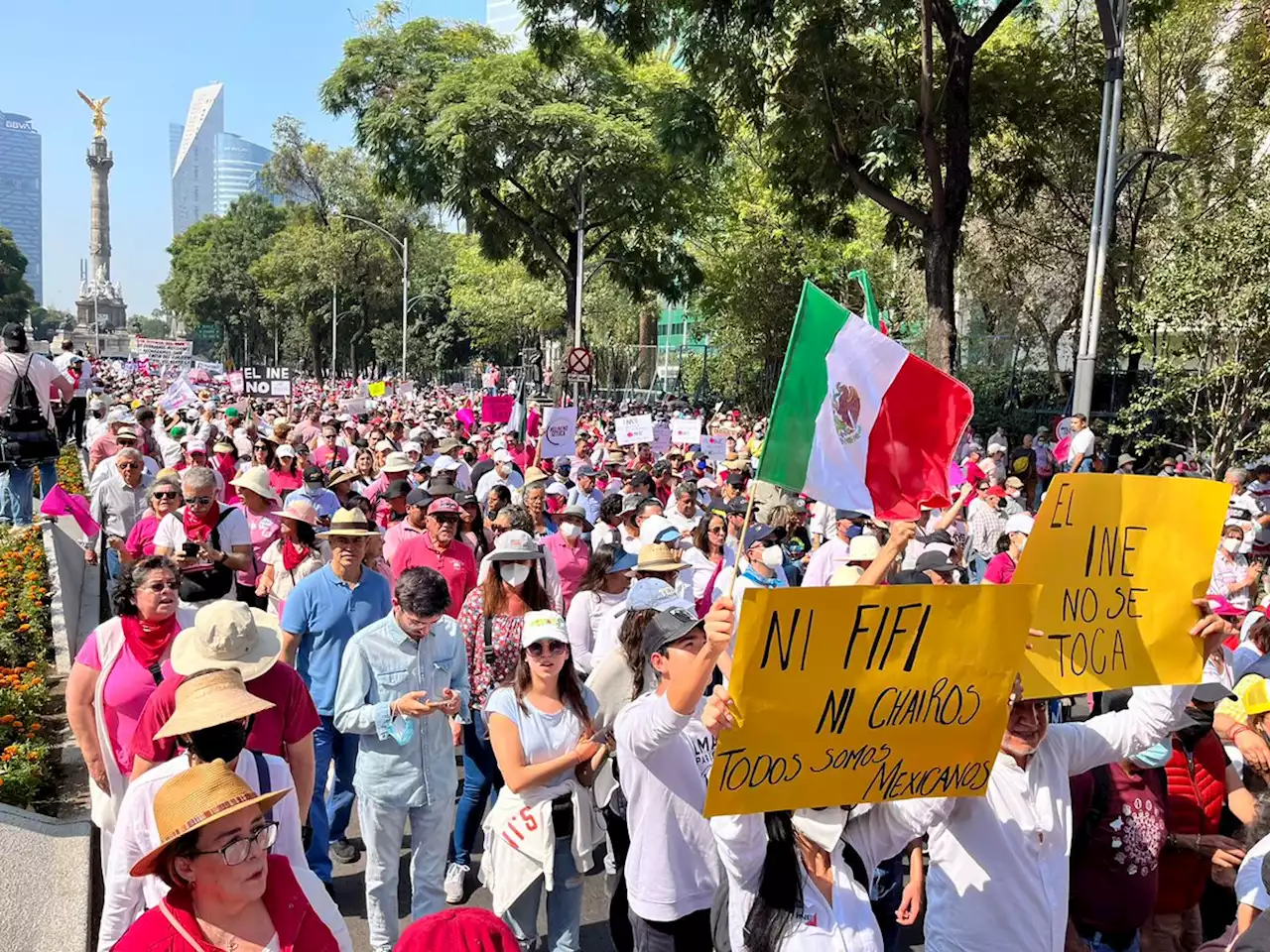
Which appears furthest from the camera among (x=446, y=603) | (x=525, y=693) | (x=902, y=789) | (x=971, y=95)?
(x=971, y=95)

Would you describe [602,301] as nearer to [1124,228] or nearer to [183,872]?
[1124,228]

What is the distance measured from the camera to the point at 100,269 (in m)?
115

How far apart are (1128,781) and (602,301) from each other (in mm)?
44034

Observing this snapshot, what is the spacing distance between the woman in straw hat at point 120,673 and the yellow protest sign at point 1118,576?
123 inches

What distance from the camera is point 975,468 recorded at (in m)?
12.3

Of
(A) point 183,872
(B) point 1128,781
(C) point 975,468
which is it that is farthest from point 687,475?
(A) point 183,872

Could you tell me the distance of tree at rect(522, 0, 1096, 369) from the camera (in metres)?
17.0

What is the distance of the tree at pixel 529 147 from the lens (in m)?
26.5

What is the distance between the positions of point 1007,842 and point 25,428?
9.28 metres

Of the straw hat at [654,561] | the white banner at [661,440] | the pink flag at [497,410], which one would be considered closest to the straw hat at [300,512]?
the straw hat at [654,561]

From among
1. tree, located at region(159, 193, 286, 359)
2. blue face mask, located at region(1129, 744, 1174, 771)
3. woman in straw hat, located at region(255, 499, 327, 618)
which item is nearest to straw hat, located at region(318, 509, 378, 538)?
woman in straw hat, located at region(255, 499, 327, 618)

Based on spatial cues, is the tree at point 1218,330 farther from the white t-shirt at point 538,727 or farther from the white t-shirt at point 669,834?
the white t-shirt at point 669,834

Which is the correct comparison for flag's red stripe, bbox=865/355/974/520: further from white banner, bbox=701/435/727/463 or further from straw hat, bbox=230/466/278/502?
white banner, bbox=701/435/727/463

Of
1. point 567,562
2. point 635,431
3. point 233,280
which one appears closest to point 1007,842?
point 567,562
